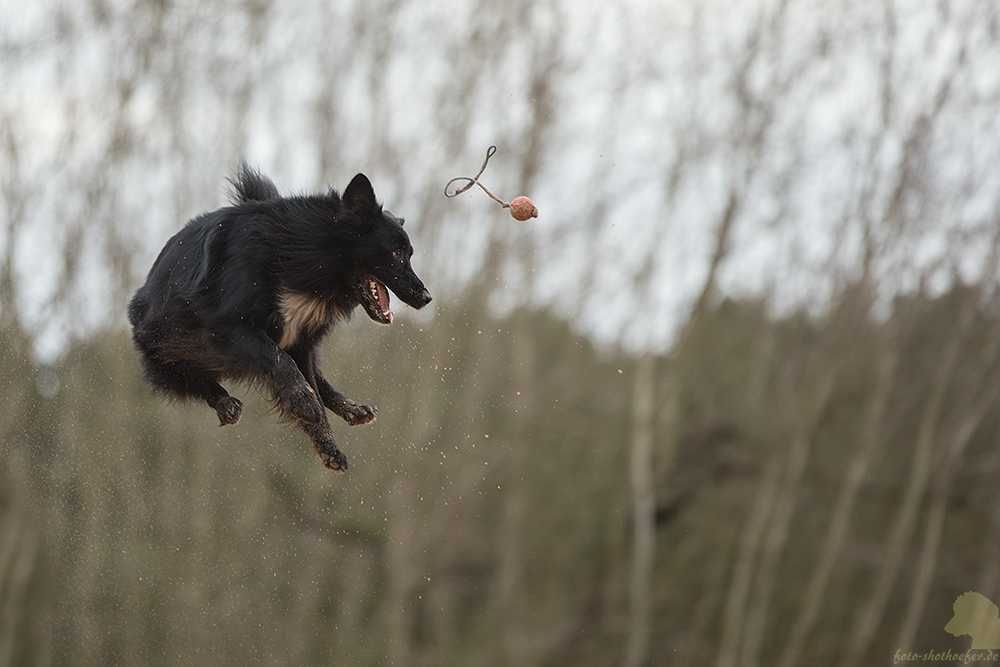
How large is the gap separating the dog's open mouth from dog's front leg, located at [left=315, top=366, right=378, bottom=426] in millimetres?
624

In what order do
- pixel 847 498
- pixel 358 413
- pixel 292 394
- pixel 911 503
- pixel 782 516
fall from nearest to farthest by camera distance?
pixel 292 394 < pixel 358 413 < pixel 911 503 < pixel 847 498 < pixel 782 516

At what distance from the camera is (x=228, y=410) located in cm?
561

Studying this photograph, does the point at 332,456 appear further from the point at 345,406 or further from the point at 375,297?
the point at 375,297

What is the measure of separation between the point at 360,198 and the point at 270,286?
2.26 feet

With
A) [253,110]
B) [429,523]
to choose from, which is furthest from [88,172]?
[429,523]

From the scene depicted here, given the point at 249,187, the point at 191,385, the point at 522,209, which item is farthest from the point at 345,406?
the point at 522,209

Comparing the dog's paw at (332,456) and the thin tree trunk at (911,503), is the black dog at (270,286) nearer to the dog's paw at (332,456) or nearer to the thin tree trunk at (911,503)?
the dog's paw at (332,456)

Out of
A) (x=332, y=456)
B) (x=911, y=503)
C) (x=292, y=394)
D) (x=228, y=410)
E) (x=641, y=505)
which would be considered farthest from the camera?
(x=641, y=505)

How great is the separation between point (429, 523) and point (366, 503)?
151 centimetres

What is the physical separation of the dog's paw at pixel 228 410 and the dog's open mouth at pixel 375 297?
38.1 inches

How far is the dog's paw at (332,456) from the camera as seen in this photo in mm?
5191

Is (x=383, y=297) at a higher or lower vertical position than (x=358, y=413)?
higher

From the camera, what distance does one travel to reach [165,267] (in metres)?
5.30

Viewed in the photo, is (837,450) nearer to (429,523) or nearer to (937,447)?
(937,447)
